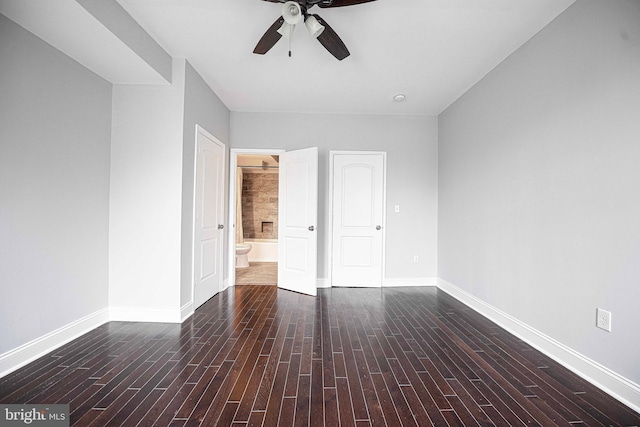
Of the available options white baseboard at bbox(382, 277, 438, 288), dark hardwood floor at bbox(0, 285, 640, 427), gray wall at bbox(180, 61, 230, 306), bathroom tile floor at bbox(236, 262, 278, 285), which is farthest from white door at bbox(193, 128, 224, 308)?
white baseboard at bbox(382, 277, 438, 288)

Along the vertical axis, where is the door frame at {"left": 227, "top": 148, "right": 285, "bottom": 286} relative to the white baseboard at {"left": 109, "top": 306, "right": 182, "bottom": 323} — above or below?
above

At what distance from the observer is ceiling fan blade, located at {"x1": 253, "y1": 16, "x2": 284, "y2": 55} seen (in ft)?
7.27

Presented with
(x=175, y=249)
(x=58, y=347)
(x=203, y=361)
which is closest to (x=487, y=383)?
(x=203, y=361)

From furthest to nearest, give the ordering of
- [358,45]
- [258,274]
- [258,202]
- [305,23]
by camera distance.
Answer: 1. [258,202]
2. [258,274]
3. [358,45]
4. [305,23]

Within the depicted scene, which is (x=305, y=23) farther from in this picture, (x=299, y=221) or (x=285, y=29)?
(x=299, y=221)

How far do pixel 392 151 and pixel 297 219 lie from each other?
1796 mm

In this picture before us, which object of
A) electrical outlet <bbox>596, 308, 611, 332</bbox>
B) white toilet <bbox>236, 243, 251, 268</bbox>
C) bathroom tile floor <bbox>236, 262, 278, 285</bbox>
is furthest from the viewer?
white toilet <bbox>236, 243, 251, 268</bbox>

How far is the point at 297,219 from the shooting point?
4.45 m

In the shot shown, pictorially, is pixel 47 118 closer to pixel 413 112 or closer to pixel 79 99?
pixel 79 99

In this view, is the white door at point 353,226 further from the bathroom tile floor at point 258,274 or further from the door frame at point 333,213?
the bathroom tile floor at point 258,274

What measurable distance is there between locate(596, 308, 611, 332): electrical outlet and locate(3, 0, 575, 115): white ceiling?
2188 millimetres

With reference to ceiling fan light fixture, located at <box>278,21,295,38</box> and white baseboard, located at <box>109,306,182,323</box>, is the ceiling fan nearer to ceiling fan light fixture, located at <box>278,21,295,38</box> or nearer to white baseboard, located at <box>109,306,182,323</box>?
ceiling fan light fixture, located at <box>278,21,295,38</box>

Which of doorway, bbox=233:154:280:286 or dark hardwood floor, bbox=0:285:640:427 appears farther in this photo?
doorway, bbox=233:154:280:286

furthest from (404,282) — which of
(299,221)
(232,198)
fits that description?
(232,198)
